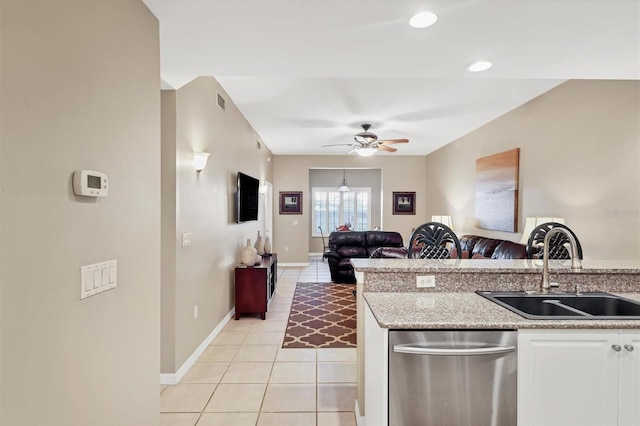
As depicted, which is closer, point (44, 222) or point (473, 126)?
point (44, 222)

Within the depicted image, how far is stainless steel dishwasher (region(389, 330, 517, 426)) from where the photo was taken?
1.40 m

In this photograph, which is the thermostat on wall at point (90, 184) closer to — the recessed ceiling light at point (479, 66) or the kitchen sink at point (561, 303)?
the kitchen sink at point (561, 303)

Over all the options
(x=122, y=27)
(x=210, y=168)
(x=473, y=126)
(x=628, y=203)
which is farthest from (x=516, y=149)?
(x=122, y=27)

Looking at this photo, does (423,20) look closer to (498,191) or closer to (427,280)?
(427,280)

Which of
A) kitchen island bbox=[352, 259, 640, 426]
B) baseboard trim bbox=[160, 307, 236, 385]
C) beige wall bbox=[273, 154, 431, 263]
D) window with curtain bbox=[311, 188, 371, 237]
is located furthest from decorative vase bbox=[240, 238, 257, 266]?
window with curtain bbox=[311, 188, 371, 237]

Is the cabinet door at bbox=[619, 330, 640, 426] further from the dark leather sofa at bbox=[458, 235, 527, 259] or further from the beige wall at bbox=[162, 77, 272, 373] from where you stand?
the beige wall at bbox=[162, 77, 272, 373]

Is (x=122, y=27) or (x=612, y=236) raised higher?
(x=122, y=27)

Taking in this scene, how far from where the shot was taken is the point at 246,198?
15.6 feet

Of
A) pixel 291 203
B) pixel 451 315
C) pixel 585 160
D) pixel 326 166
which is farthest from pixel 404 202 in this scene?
pixel 451 315

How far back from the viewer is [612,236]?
307 centimetres

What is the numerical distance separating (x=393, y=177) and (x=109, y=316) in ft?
25.1

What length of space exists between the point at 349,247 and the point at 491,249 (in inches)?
105

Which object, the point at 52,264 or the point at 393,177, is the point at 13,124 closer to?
the point at 52,264

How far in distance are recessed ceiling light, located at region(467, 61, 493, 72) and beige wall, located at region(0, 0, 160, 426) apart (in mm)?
2237
